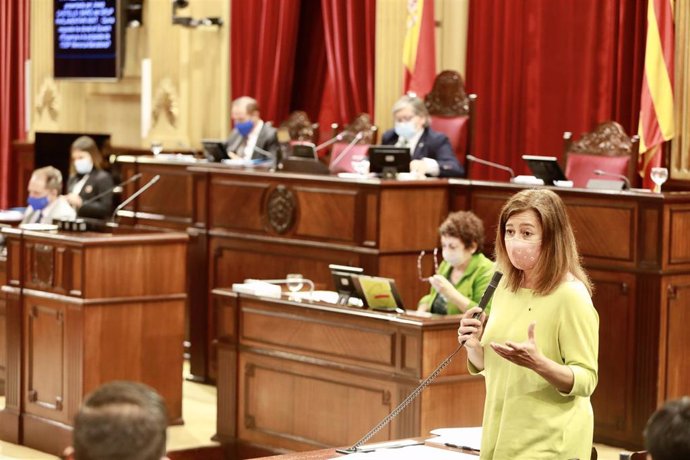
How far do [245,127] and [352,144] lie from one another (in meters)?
1.05

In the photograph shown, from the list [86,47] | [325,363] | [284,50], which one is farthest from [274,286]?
[86,47]

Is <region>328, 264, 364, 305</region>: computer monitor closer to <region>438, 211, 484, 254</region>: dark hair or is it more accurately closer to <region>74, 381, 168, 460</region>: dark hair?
<region>438, 211, 484, 254</region>: dark hair

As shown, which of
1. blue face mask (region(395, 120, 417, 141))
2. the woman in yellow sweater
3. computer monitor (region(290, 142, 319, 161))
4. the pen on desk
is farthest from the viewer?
computer monitor (region(290, 142, 319, 161))

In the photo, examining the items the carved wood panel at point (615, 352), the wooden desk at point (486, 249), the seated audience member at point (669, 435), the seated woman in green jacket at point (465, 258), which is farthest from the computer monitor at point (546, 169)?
the seated audience member at point (669, 435)

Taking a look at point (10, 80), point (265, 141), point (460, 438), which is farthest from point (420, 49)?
point (460, 438)

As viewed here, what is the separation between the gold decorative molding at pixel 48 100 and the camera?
13047 mm

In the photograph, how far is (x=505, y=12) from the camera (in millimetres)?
9164

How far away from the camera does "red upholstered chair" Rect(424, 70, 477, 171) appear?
27.6 feet

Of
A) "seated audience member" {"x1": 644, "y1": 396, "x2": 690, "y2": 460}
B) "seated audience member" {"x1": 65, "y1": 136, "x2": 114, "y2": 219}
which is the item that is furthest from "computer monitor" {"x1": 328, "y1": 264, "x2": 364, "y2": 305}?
"seated audience member" {"x1": 644, "y1": 396, "x2": 690, "y2": 460}

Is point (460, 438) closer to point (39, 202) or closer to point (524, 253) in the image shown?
point (524, 253)

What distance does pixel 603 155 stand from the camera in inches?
295

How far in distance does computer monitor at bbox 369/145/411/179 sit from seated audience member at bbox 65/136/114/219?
89.7 inches

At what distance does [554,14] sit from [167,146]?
4042 millimetres

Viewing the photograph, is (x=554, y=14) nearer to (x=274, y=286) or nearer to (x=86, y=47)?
(x=274, y=286)
